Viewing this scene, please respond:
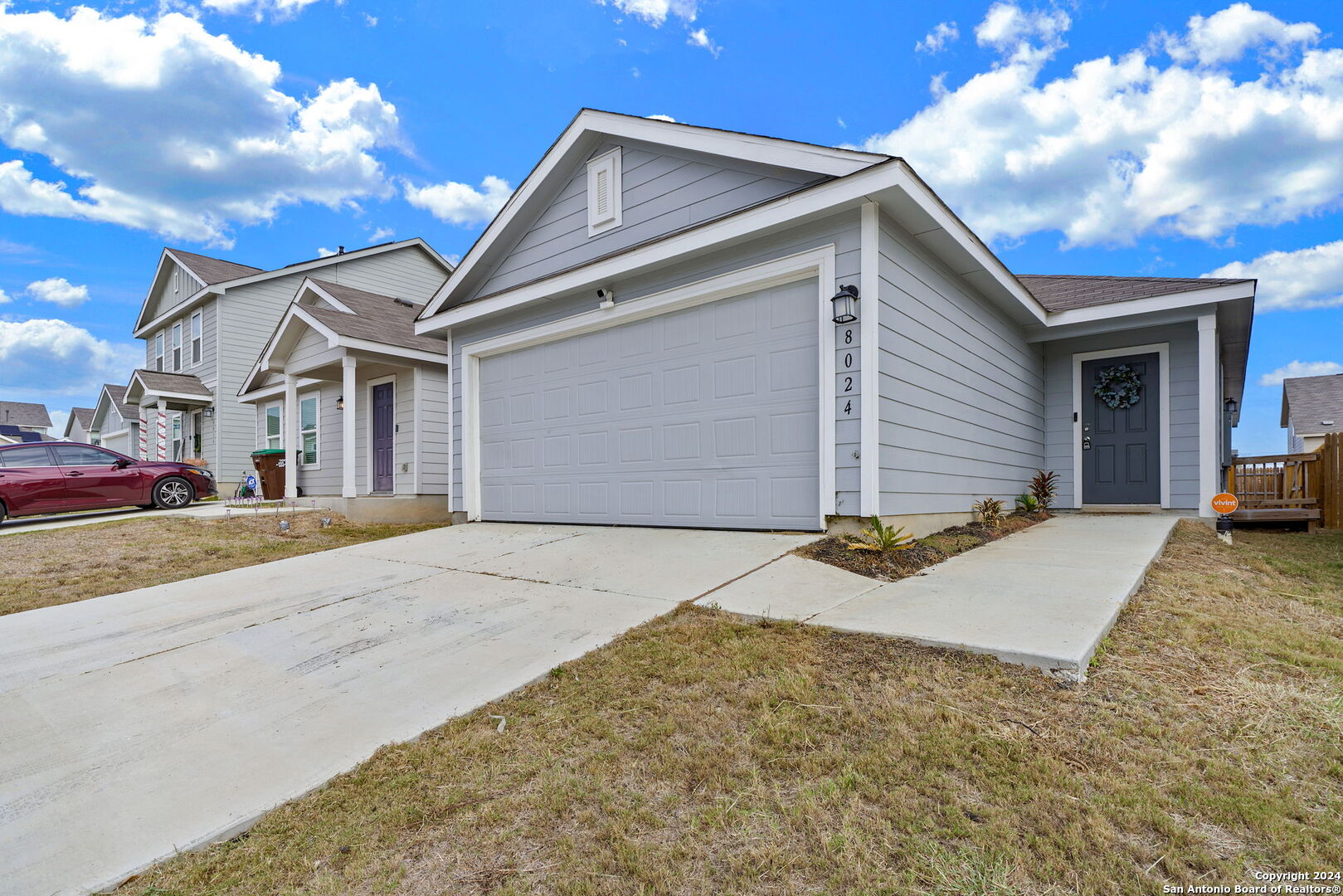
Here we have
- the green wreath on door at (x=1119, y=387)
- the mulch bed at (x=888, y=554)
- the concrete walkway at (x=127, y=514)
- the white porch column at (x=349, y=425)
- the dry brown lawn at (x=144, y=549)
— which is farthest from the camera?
the white porch column at (x=349, y=425)

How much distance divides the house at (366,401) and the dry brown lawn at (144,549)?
1176 millimetres

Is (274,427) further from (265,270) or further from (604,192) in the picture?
(604,192)

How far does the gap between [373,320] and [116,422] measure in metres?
23.9

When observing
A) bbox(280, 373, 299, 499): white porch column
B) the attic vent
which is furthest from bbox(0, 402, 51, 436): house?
the attic vent

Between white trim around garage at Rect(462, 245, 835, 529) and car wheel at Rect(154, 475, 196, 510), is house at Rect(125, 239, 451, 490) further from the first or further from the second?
white trim around garage at Rect(462, 245, 835, 529)

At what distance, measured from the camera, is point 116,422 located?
86.8 ft

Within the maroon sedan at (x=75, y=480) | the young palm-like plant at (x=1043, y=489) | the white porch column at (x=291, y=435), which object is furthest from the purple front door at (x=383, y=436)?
the young palm-like plant at (x=1043, y=489)

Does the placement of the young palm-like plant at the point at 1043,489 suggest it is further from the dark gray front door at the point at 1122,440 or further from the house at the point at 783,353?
the dark gray front door at the point at 1122,440

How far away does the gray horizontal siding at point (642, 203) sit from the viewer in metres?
6.12

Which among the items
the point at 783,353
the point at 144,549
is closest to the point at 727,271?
the point at 783,353

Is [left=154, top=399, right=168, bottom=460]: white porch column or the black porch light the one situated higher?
the black porch light

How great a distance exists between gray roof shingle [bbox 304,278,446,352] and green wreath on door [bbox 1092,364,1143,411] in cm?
1030

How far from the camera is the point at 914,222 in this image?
5.57m

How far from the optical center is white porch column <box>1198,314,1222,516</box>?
7668mm
